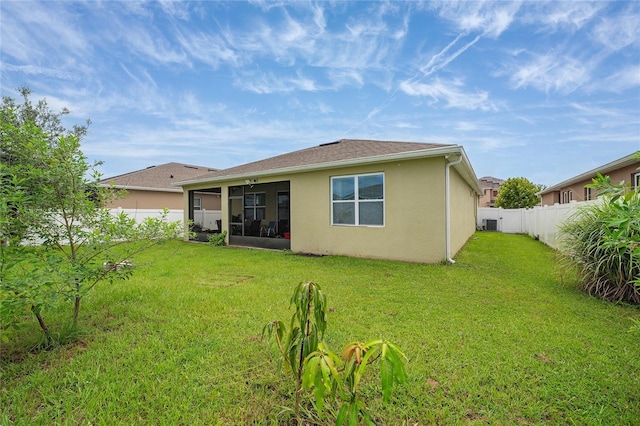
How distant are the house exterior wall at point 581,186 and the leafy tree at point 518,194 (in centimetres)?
281

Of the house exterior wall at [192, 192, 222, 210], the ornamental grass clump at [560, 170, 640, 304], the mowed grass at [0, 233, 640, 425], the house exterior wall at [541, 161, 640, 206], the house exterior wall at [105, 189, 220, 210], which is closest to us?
the mowed grass at [0, 233, 640, 425]

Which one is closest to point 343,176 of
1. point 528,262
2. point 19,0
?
point 528,262

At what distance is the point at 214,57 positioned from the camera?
9.86 m

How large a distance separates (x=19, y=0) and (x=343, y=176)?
8.40m

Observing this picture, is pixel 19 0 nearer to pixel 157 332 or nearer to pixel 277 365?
pixel 157 332

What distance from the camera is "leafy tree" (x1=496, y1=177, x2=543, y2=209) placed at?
2698 centimetres

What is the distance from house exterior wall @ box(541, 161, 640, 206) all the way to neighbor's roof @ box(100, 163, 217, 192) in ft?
65.4

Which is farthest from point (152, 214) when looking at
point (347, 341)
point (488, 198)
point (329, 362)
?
point (488, 198)

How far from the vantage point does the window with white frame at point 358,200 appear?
8352 millimetres

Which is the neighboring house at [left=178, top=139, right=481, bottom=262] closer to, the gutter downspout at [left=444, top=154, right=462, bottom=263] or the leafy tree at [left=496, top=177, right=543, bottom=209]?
the gutter downspout at [left=444, top=154, right=462, bottom=263]

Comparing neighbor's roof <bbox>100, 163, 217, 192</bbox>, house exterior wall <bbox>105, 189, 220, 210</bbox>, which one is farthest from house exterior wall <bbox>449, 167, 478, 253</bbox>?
house exterior wall <bbox>105, 189, 220, 210</bbox>

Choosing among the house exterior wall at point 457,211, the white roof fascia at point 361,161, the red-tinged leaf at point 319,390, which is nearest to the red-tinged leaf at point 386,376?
the red-tinged leaf at point 319,390

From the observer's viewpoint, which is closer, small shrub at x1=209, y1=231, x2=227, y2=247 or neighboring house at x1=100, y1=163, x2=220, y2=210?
small shrub at x1=209, y1=231, x2=227, y2=247

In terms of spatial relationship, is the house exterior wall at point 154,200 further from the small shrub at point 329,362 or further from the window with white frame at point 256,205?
the small shrub at point 329,362
